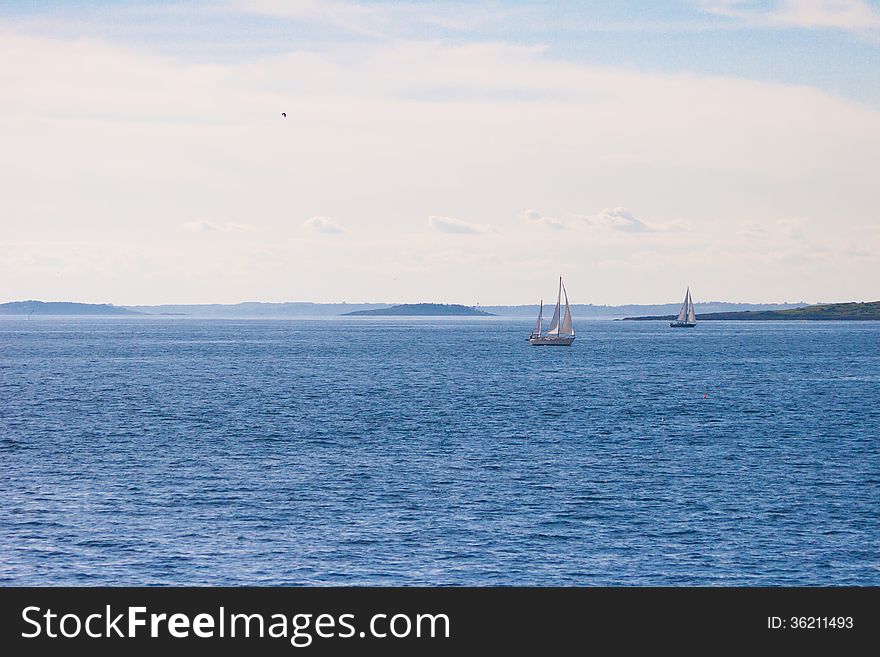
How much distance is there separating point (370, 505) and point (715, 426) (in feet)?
169

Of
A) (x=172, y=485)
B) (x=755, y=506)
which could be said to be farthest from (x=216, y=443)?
(x=755, y=506)

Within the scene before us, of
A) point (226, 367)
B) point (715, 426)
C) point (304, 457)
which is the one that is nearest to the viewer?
point (304, 457)

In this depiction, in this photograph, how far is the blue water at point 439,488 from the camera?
45906mm

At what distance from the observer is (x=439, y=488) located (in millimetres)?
64000

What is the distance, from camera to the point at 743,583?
43031 millimetres

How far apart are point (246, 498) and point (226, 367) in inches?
5080

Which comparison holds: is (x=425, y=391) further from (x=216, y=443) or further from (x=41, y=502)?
(x=41, y=502)

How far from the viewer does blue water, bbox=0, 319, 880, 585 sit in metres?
45.9
